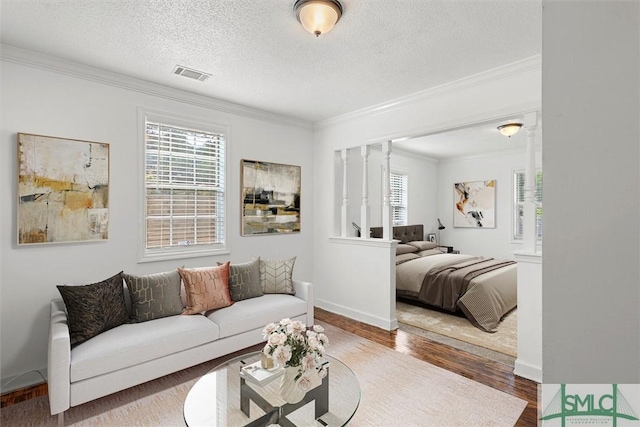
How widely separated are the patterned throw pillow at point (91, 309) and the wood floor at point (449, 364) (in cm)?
71

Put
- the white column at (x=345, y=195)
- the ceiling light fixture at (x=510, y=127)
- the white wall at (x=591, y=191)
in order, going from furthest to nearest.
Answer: the white column at (x=345, y=195), the ceiling light fixture at (x=510, y=127), the white wall at (x=591, y=191)

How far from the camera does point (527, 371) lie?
2.67 m

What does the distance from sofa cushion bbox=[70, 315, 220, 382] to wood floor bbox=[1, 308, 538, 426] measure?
0.77m

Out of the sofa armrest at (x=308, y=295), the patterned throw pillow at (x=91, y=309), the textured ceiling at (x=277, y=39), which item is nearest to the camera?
the textured ceiling at (x=277, y=39)

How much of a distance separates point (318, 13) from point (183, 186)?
2.35 m

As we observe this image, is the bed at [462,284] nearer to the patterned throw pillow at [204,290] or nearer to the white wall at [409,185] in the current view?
the white wall at [409,185]

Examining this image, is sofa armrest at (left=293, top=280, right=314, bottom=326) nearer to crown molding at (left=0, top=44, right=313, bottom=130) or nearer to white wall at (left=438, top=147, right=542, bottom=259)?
crown molding at (left=0, top=44, right=313, bottom=130)

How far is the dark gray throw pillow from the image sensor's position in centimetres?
322

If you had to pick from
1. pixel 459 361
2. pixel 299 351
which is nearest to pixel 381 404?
pixel 299 351

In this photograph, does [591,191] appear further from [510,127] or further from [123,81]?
[510,127]

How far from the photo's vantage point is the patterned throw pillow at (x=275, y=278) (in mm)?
3496

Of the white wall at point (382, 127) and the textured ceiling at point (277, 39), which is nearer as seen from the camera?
the textured ceiling at point (277, 39)

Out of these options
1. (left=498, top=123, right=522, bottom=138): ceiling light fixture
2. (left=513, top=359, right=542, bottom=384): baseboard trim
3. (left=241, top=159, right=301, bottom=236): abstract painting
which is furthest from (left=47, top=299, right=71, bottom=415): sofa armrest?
(left=498, top=123, right=522, bottom=138): ceiling light fixture

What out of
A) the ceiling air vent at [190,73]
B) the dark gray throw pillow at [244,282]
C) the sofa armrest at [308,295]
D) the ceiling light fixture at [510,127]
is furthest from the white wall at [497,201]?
the ceiling air vent at [190,73]
